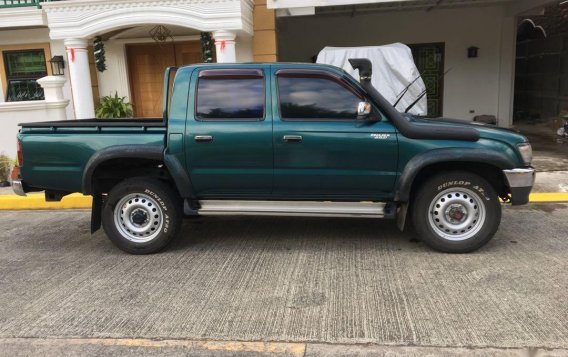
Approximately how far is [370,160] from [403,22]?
33.9 feet

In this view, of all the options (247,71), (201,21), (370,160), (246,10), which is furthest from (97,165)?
(246,10)

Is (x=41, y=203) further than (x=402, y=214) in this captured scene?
Yes

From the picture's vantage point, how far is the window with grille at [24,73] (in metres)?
12.3

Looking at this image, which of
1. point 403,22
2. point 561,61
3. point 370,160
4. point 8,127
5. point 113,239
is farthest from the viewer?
point 561,61

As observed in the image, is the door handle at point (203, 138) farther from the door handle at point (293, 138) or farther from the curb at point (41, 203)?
the curb at point (41, 203)

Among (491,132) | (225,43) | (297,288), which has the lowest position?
(297,288)

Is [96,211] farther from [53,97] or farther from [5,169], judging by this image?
[53,97]

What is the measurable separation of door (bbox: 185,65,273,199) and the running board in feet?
0.38

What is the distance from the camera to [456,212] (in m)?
5.06

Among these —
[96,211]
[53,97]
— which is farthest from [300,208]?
[53,97]

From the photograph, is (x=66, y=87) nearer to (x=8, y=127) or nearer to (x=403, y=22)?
(x=8, y=127)

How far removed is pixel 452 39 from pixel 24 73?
11.4m

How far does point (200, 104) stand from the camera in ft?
17.1

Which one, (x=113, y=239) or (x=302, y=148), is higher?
(x=302, y=148)
